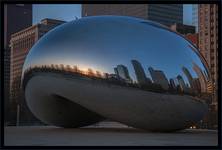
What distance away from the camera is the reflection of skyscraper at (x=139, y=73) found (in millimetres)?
18047

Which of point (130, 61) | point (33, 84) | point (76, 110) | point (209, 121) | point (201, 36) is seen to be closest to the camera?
point (130, 61)

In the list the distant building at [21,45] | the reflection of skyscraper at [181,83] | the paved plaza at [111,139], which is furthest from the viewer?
the distant building at [21,45]

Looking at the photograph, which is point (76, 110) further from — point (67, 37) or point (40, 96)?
point (67, 37)

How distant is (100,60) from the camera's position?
18438mm

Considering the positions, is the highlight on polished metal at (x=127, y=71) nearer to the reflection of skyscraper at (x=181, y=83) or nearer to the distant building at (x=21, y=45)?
the reflection of skyscraper at (x=181, y=83)

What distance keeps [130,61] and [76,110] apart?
218 inches

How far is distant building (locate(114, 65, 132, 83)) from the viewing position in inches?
714

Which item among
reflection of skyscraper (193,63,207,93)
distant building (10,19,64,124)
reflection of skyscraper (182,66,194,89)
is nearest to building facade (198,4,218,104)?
distant building (10,19,64,124)

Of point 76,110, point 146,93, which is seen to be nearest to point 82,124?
point 76,110

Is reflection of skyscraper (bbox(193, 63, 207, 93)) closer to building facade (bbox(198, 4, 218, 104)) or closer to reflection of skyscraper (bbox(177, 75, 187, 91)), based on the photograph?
reflection of skyscraper (bbox(177, 75, 187, 91))

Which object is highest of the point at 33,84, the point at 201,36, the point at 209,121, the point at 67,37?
the point at 201,36

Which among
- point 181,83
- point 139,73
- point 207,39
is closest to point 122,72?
point 139,73

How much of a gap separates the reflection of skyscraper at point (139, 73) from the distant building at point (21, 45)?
16130 millimetres

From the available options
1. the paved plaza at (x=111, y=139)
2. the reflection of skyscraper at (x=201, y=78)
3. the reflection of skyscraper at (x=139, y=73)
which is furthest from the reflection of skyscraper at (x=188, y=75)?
the paved plaza at (x=111, y=139)
